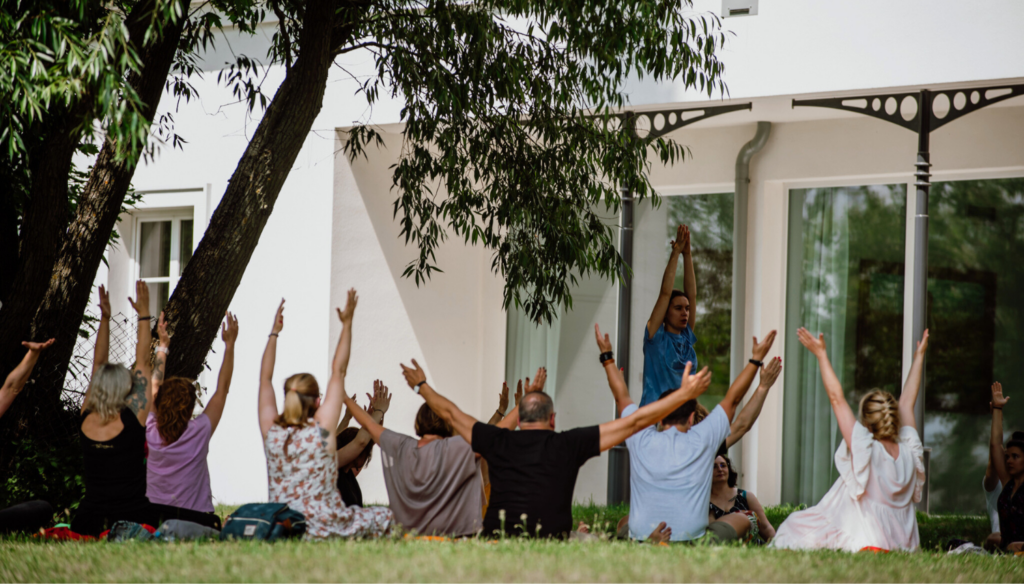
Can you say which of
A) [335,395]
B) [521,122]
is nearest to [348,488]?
[335,395]

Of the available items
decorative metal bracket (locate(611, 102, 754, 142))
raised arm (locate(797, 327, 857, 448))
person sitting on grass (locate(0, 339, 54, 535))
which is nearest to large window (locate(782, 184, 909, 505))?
decorative metal bracket (locate(611, 102, 754, 142))

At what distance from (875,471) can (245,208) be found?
4.21 meters

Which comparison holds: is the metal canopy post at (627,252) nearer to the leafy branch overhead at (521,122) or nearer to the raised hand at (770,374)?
the leafy branch overhead at (521,122)

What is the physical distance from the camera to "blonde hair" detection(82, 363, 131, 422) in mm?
5539

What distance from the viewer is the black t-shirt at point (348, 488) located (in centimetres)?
632

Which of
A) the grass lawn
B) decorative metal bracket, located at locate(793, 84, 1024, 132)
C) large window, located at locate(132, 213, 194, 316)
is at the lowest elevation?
the grass lawn

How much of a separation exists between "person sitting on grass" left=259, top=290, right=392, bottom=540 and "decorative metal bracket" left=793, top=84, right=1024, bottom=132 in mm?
5110

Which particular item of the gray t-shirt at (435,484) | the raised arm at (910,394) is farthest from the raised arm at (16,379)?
the raised arm at (910,394)

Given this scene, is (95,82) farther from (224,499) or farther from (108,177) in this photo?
(224,499)

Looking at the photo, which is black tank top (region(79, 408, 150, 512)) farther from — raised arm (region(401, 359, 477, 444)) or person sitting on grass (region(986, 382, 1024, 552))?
person sitting on grass (region(986, 382, 1024, 552))

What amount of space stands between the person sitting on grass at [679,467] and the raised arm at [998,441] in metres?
1.85

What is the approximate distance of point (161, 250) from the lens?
1187 centimetres

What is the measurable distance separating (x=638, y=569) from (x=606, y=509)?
4.98 meters

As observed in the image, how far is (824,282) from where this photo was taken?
34.0ft
